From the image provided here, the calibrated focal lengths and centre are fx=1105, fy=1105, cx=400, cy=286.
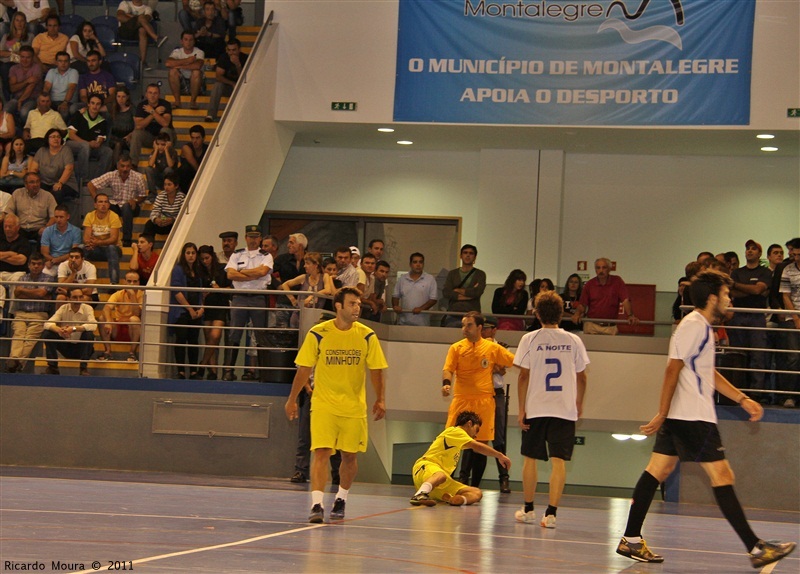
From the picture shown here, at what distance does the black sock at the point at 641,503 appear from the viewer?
6988mm

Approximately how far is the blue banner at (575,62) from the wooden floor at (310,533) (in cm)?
750

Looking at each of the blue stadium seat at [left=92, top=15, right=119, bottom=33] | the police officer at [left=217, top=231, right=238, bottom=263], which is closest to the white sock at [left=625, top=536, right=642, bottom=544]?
the police officer at [left=217, top=231, right=238, bottom=263]

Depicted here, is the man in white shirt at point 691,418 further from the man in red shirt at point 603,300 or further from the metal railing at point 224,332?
the man in red shirt at point 603,300

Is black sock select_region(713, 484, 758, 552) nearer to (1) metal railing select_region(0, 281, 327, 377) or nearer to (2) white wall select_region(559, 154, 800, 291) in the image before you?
(1) metal railing select_region(0, 281, 327, 377)

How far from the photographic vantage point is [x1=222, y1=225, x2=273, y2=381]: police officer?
1352 cm

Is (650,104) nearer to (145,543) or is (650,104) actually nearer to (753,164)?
(753,164)

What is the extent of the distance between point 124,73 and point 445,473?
11.2 meters

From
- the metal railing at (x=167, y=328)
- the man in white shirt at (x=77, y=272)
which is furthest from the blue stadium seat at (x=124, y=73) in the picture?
the metal railing at (x=167, y=328)

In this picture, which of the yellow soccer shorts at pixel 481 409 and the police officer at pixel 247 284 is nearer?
the yellow soccer shorts at pixel 481 409

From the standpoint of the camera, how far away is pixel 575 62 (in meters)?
17.2

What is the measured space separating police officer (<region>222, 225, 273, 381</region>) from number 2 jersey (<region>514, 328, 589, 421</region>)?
16.8 feet

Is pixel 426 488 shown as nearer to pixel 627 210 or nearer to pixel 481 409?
pixel 481 409

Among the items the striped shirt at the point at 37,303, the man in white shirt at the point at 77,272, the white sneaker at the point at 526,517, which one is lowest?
the white sneaker at the point at 526,517

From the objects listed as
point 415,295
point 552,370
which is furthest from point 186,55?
point 552,370
